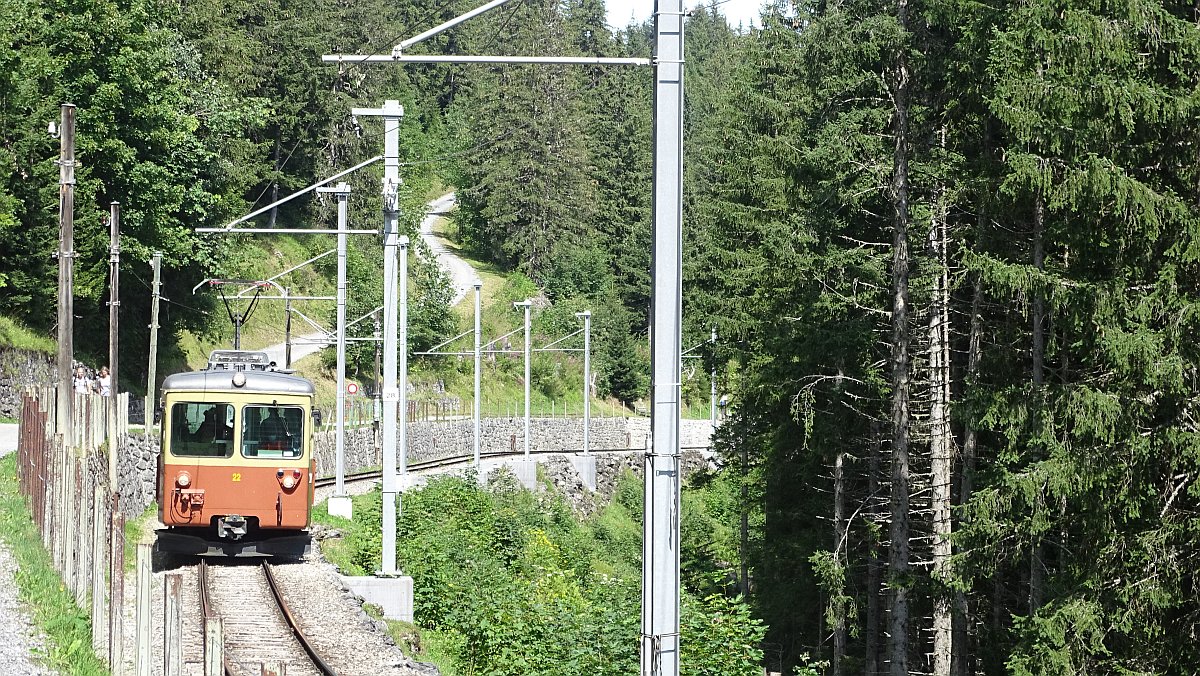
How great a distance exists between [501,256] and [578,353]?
59.4ft

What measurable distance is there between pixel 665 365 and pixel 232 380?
12550 millimetres

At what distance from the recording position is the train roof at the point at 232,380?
20.3m

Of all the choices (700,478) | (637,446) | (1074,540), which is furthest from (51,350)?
(637,446)

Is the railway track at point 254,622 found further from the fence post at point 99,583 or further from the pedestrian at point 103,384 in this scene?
the pedestrian at point 103,384

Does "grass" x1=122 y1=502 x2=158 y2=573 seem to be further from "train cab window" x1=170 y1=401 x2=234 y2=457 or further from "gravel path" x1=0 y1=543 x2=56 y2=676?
"gravel path" x1=0 y1=543 x2=56 y2=676

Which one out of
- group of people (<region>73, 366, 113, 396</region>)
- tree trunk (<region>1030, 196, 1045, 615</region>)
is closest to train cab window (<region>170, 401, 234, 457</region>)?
tree trunk (<region>1030, 196, 1045, 615</region>)

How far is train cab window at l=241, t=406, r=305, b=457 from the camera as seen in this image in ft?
66.9

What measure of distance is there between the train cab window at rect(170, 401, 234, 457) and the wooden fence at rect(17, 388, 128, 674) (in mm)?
1096

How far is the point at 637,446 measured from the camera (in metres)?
76.1

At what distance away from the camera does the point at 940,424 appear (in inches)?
900

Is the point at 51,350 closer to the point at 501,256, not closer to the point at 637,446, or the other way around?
the point at 637,446

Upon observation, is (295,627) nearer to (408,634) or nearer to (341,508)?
(408,634)

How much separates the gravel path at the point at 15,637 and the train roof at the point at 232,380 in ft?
16.5

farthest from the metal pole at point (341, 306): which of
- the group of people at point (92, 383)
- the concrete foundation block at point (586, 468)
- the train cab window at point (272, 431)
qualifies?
the concrete foundation block at point (586, 468)
